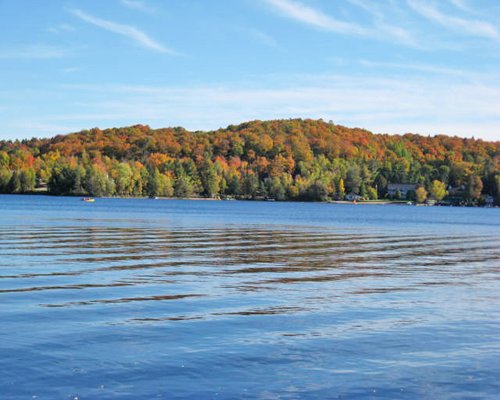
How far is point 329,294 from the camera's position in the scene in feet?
80.8

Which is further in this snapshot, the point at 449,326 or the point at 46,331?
the point at 449,326

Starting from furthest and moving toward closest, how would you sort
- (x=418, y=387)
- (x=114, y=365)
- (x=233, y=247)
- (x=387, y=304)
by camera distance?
(x=233, y=247), (x=387, y=304), (x=114, y=365), (x=418, y=387)

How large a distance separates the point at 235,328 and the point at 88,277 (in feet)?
34.3

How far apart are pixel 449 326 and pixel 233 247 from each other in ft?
83.0

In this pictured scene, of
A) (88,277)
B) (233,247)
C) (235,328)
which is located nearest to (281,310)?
(235,328)

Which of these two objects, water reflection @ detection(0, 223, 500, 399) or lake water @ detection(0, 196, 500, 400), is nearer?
lake water @ detection(0, 196, 500, 400)

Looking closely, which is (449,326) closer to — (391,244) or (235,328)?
(235,328)

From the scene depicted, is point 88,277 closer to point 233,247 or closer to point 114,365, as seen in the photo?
point 114,365

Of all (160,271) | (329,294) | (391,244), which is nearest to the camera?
(329,294)

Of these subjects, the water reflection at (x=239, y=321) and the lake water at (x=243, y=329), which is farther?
the water reflection at (x=239, y=321)

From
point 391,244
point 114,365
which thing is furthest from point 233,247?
point 114,365

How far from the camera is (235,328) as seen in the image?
1834cm

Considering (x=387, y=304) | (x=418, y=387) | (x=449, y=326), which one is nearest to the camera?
(x=418, y=387)

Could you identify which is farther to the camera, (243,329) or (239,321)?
(239,321)
